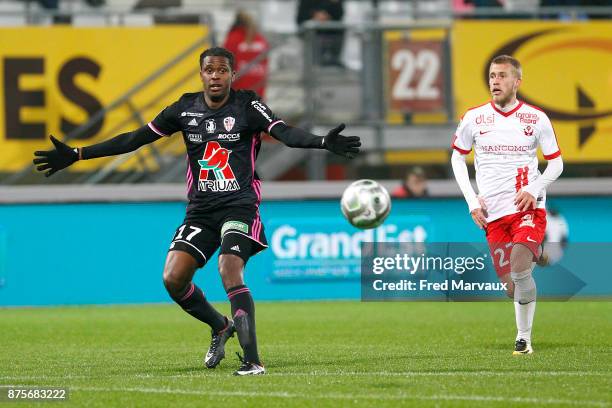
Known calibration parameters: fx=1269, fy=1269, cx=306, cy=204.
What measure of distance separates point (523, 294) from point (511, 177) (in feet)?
3.03

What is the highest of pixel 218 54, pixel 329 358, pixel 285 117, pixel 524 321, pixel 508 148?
pixel 218 54

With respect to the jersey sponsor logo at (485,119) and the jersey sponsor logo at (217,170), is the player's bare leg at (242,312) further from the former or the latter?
the jersey sponsor logo at (485,119)

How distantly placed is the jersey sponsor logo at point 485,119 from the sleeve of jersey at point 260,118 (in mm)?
2034

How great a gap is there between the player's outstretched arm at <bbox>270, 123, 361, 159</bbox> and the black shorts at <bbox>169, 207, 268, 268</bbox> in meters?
0.64

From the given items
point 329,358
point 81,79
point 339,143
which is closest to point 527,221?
point 329,358

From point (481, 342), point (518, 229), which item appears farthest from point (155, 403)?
point (481, 342)

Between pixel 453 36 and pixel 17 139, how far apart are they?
20.8ft

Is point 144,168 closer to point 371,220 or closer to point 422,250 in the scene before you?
point 422,250

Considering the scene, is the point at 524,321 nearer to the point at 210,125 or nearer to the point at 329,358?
the point at 329,358

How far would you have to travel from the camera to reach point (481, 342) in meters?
10.9

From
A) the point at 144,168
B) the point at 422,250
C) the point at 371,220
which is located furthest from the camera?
the point at 144,168

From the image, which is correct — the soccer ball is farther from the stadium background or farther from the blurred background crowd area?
the blurred background crowd area

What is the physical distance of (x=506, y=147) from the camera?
9906 mm

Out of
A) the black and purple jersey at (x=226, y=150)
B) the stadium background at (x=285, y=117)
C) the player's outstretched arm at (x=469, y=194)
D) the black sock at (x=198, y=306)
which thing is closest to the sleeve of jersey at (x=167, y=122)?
the black and purple jersey at (x=226, y=150)
